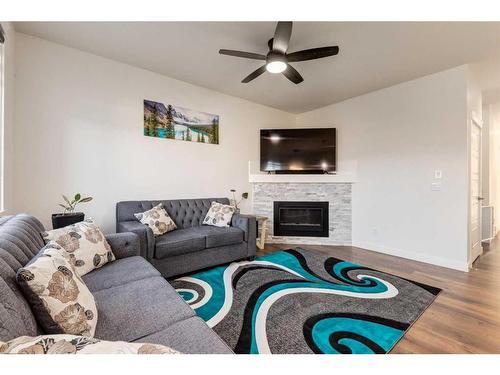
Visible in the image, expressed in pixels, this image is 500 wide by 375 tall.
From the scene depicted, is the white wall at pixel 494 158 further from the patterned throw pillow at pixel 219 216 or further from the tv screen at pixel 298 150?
the patterned throw pillow at pixel 219 216

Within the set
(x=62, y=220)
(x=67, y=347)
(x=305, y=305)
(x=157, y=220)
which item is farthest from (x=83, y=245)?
(x=305, y=305)

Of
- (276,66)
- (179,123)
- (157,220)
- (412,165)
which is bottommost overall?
(157,220)

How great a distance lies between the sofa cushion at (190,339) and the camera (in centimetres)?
89

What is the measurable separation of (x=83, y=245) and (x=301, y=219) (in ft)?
11.2

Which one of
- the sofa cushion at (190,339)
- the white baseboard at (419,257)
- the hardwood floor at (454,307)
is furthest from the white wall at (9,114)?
the white baseboard at (419,257)

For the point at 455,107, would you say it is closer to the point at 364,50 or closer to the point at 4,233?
the point at 364,50

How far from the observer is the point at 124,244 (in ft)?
6.47

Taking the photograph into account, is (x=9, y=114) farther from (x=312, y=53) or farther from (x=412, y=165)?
(x=412, y=165)

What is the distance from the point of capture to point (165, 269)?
2.42 m

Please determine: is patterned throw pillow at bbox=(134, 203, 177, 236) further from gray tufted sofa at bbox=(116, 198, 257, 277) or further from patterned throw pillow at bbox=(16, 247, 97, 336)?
patterned throw pillow at bbox=(16, 247, 97, 336)

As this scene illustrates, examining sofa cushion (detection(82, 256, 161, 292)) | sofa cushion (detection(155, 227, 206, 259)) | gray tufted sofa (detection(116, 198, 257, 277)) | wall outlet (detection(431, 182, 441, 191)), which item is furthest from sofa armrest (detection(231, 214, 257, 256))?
wall outlet (detection(431, 182, 441, 191))

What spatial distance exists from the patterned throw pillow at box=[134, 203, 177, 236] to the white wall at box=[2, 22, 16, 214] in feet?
3.76
